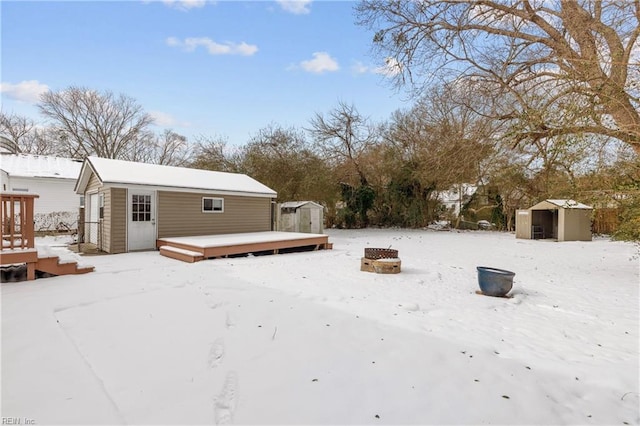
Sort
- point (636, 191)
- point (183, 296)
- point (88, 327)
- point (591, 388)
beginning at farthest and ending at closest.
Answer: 1. point (636, 191)
2. point (183, 296)
3. point (88, 327)
4. point (591, 388)

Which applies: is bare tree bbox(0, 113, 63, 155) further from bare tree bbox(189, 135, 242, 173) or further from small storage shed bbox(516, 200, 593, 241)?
small storage shed bbox(516, 200, 593, 241)

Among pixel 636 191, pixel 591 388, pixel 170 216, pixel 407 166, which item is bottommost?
pixel 591 388

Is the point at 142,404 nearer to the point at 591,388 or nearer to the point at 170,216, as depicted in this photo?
the point at 591,388

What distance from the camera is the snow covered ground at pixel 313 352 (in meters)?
2.01

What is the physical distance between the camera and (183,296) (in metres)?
4.44

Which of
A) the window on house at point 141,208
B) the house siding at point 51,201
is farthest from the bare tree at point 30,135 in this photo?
the window on house at point 141,208

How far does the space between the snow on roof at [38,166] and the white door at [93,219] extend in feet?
19.9

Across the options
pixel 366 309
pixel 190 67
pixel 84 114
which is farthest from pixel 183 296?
pixel 84 114

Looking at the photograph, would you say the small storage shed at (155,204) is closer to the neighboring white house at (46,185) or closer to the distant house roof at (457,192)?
the neighboring white house at (46,185)

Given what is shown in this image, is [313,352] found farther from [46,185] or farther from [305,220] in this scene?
[46,185]

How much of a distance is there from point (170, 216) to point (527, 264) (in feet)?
32.3

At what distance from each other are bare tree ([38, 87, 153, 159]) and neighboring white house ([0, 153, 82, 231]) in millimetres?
6587

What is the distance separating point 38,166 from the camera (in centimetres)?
1516

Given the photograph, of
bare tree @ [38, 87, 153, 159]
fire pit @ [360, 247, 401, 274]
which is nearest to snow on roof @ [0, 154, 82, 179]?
bare tree @ [38, 87, 153, 159]
